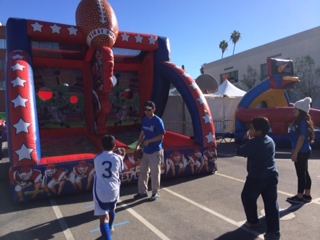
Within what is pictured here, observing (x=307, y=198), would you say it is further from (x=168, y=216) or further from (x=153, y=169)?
(x=153, y=169)

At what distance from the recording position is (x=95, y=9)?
710 centimetres

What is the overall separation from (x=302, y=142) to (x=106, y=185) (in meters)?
2.98

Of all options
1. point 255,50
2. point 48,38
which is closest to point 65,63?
point 48,38

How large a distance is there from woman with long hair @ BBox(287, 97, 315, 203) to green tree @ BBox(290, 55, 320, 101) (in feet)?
78.2

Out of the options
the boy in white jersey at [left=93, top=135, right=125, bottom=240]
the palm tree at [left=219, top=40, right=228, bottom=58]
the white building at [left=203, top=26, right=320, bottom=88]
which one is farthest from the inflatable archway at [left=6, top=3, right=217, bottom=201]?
the palm tree at [left=219, top=40, right=228, bottom=58]

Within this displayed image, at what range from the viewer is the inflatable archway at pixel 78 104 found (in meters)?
5.08

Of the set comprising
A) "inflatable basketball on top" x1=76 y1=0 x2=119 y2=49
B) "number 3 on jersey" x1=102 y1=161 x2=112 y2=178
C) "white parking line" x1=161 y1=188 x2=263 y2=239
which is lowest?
"white parking line" x1=161 y1=188 x2=263 y2=239

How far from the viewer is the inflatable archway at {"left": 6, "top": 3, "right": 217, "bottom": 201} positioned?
5.08m

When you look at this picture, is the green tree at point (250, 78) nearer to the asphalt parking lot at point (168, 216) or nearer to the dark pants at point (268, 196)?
the asphalt parking lot at point (168, 216)

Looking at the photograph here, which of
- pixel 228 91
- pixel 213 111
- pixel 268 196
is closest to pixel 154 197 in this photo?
pixel 268 196

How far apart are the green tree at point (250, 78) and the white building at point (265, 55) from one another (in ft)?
1.46

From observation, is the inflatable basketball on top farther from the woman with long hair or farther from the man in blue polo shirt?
the woman with long hair

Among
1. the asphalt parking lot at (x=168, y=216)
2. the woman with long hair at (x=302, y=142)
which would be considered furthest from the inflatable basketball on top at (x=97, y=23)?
the woman with long hair at (x=302, y=142)

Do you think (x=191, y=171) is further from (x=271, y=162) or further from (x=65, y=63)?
(x=65, y=63)
